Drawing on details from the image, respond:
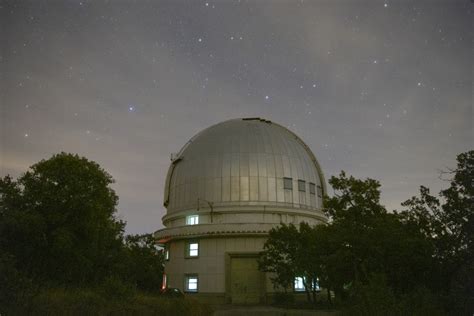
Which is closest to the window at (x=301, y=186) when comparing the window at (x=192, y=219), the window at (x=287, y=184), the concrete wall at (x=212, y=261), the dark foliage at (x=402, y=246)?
the window at (x=287, y=184)

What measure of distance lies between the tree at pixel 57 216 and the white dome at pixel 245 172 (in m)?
10.8

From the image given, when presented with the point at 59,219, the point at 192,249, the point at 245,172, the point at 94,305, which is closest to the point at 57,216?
the point at 59,219

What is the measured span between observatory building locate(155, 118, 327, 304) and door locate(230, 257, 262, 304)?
0.07m

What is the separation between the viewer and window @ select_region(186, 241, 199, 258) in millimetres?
32844

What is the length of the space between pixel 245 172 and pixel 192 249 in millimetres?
7457

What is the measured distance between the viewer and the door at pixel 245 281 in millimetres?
30562

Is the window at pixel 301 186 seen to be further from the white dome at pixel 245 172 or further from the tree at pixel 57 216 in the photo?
the tree at pixel 57 216

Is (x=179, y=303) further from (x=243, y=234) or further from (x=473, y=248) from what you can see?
(x=243, y=234)

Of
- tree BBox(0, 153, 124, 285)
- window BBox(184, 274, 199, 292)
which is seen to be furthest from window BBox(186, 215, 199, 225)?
tree BBox(0, 153, 124, 285)

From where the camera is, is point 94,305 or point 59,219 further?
point 59,219

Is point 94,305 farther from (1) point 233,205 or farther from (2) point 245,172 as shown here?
(2) point 245,172

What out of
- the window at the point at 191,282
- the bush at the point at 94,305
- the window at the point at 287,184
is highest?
the window at the point at 287,184

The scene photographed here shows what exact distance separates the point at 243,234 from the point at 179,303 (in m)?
14.8

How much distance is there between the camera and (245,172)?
3400 cm
